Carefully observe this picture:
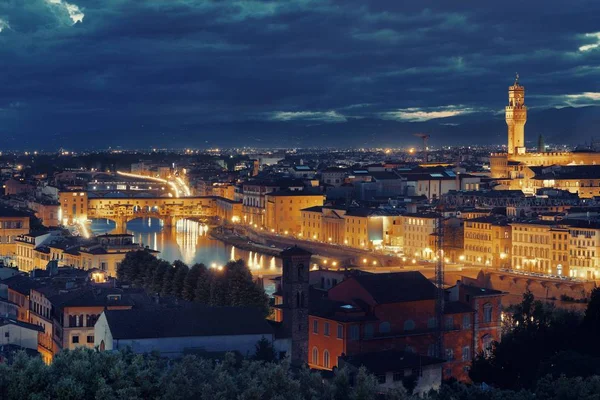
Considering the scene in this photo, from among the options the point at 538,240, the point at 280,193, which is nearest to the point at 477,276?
the point at 538,240

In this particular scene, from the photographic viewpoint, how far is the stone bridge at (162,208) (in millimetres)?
46188

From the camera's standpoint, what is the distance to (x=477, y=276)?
2506 centimetres

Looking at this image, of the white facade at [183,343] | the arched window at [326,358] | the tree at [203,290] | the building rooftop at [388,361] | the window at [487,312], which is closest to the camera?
the building rooftop at [388,361]

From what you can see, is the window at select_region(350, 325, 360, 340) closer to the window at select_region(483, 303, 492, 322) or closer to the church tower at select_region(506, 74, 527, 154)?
the window at select_region(483, 303, 492, 322)

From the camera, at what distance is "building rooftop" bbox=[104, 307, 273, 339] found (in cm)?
1261

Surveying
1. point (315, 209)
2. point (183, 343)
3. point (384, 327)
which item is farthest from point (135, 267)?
point (315, 209)

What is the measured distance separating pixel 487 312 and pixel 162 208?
33.0m

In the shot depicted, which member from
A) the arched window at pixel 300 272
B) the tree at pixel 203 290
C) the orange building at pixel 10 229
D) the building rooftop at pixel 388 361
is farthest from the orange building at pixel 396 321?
the orange building at pixel 10 229

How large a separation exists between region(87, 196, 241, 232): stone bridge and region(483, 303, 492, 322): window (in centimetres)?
2988

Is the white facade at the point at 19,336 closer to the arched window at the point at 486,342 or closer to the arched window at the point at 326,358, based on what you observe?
the arched window at the point at 326,358

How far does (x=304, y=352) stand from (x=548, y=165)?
1233 inches

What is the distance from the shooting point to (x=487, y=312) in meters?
15.4

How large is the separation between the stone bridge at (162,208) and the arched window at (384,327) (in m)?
30.6

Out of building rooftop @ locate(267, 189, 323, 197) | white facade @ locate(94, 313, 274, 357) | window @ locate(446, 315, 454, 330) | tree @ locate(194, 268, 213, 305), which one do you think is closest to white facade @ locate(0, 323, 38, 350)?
white facade @ locate(94, 313, 274, 357)
